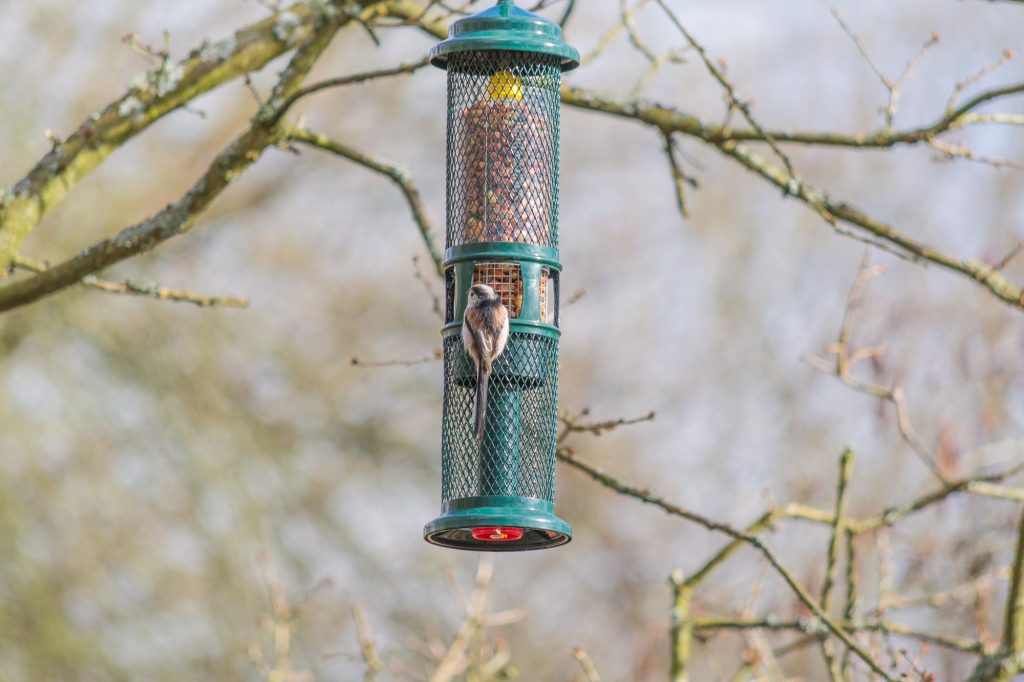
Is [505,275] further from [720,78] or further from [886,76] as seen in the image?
[886,76]

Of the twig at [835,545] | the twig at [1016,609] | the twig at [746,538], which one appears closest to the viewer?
the twig at [746,538]

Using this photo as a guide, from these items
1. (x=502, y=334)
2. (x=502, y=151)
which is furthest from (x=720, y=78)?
(x=502, y=334)

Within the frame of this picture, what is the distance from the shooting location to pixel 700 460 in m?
16.7

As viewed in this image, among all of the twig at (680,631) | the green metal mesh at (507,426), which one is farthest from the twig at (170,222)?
the twig at (680,631)

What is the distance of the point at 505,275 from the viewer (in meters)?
5.26

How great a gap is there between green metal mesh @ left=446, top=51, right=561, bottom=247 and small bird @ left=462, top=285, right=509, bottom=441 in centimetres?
31

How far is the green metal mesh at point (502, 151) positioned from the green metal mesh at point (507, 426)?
0.32 metres

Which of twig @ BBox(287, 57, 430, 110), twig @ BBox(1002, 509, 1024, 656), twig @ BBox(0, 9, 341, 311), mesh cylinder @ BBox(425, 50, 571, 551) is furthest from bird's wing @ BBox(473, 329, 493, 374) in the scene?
twig @ BBox(1002, 509, 1024, 656)

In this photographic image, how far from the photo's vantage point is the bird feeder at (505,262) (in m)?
5.10

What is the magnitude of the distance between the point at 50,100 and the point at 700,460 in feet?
20.9

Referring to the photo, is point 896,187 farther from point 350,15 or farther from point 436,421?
point 350,15

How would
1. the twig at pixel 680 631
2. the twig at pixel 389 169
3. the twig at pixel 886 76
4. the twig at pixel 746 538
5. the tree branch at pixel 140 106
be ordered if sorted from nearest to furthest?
the twig at pixel 746 538 → the tree branch at pixel 140 106 → the twig at pixel 389 169 → the twig at pixel 886 76 → the twig at pixel 680 631

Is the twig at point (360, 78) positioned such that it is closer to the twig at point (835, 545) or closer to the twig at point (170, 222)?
the twig at point (170, 222)

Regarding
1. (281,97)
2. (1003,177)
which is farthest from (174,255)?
(281,97)
